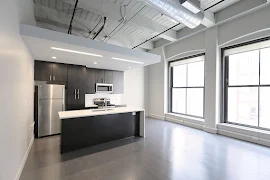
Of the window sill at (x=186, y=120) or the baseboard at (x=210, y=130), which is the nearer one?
the baseboard at (x=210, y=130)

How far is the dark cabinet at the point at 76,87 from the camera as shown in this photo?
4.93 metres

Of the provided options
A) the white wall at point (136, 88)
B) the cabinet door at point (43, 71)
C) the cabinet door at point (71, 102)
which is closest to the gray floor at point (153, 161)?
the cabinet door at point (71, 102)

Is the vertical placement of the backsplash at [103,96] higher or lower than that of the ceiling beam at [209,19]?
lower

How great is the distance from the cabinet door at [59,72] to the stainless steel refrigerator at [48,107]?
29 cm

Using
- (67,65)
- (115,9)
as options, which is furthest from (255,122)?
(67,65)

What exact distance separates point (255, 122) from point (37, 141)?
616 cm

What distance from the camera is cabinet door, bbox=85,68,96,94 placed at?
5.46m

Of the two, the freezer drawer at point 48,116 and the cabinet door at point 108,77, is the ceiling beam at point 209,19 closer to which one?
the cabinet door at point 108,77

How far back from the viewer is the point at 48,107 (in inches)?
173

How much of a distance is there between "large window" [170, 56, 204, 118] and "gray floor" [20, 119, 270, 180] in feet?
6.75

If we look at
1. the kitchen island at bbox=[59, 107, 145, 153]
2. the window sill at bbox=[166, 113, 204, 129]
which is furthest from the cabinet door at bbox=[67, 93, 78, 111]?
the window sill at bbox=[166, 113, 204, 129]

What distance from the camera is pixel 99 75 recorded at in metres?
5.86

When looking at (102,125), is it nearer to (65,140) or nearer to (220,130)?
(65,140)

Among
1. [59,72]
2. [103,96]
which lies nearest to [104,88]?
Result: [103,96]
